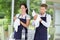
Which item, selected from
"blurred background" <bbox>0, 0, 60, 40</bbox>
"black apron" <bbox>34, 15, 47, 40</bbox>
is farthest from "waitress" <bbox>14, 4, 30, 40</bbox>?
"blurred background" <bbox>0, 0, 60, 40</bbox>

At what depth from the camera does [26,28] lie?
352cm

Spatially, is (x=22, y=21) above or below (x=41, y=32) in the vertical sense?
above

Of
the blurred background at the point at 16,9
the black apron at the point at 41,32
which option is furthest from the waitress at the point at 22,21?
the blurred background at the point at 16,9

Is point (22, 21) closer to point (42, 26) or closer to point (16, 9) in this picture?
point (42, 26)

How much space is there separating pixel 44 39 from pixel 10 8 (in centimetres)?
430

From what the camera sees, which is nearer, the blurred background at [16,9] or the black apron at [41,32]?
the black apron at [41,32]

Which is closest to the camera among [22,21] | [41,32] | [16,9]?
[41,32]

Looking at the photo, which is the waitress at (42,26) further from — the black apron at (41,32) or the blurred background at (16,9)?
the blurred background at (16,9)

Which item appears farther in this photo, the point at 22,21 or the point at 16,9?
the point at 16,9

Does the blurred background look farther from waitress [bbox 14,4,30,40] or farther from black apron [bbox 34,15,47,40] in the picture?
black apron [bbox 34,15,47,40]

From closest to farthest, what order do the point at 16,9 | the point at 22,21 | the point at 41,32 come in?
the point at 41,32
the point at 22,21
the point at 16,9

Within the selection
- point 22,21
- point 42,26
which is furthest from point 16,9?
point 42,26

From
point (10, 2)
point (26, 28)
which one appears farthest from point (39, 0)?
point (26, 28)

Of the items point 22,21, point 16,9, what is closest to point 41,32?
point 22,21
